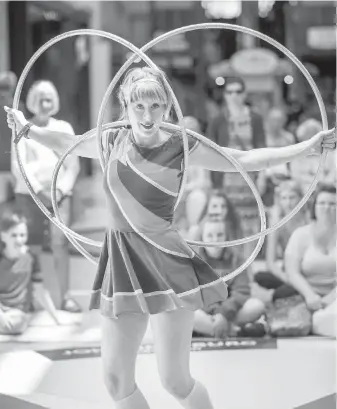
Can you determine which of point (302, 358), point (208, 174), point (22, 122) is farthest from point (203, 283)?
point (208, 174)

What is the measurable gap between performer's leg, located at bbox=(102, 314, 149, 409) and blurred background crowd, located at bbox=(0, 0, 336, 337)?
4.64 ft

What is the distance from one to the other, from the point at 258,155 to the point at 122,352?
77cm

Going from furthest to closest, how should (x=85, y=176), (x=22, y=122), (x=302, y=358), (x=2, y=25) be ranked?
1. (x=85, y=176)
2. (x=2, y=25)
3. (x=302, y=358)
4. (x=22, y=122)

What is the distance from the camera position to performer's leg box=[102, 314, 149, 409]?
2688mm

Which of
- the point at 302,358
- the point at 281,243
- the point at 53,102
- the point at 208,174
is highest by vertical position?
the point at 53,102

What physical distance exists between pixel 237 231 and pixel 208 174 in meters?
0.88

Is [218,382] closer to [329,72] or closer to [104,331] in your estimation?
[104,331]

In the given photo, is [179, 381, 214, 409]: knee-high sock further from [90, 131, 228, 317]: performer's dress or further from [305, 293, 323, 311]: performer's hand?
[305, 293, 323, 311]: performer's hand

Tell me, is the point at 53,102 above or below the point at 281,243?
above

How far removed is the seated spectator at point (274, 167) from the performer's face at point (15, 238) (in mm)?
1360

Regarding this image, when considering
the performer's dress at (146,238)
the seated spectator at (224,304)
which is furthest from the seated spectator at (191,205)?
the performer's dress at (146,238)

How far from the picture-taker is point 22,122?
290cm

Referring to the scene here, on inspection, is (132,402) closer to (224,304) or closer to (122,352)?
(122,352)

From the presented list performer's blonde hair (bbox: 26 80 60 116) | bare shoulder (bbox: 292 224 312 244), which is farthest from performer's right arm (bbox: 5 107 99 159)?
bare shoulder (bbox: 292 224 312 244)
